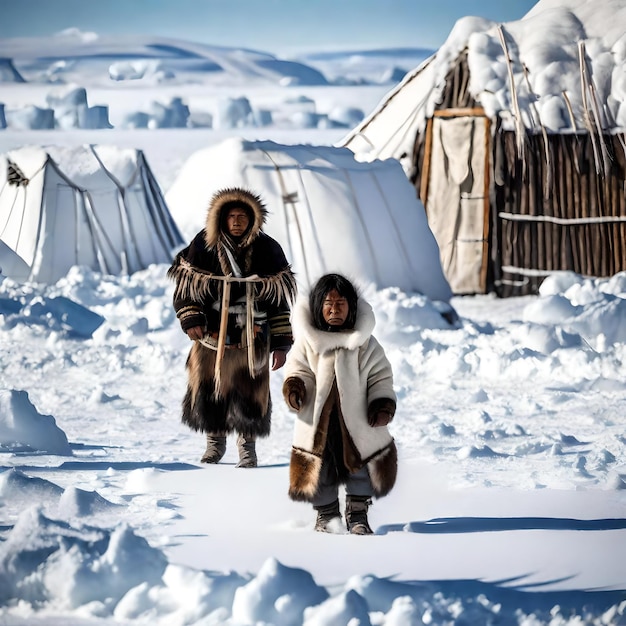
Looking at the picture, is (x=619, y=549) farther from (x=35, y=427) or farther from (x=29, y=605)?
(x=35, y=427)

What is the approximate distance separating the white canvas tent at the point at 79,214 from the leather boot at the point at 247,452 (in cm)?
289

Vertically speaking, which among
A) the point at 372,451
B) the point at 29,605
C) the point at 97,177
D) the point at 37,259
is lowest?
the point at 29,605

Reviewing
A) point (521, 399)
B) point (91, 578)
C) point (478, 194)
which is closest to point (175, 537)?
point (91, 578)

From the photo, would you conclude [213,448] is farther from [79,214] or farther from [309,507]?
[79,214]

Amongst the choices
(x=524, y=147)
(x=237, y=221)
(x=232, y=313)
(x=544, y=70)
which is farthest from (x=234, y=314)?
(x=544, y=70)

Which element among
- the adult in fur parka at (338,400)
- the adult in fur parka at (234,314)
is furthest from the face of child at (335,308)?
the adult in fur parka at (234,314)

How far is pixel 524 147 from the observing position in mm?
5645

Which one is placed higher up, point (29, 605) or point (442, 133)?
point (442, 133)

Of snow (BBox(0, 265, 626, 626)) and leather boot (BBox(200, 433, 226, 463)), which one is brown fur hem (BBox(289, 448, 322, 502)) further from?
leather boot (BBox(200, 433, 226, 463))

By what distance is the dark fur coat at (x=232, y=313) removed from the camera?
2805mm

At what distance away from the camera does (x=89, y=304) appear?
16.6ft

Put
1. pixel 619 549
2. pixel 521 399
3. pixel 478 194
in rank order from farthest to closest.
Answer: pixel 478 194 → pixel 521 399 → pixel 619 549

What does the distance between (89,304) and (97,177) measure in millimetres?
956

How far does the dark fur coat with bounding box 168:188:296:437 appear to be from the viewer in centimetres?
280
